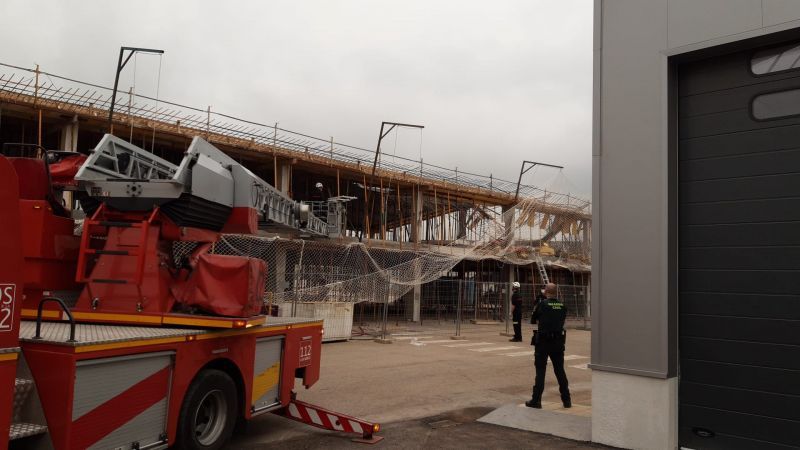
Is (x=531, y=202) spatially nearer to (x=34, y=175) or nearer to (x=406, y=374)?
(x=406, y=374)

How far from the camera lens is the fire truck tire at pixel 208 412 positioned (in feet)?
18.5

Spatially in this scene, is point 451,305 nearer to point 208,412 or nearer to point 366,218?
point 366,218

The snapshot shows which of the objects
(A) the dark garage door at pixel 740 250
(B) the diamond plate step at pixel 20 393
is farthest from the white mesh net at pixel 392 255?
(B) the diamond plate step at pixel 20 393

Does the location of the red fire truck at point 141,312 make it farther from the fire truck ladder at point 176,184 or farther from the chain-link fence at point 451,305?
the chain-link fence at point 451,305

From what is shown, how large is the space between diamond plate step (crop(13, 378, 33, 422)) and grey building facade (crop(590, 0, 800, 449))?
5540 millimetres

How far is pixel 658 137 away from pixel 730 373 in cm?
259

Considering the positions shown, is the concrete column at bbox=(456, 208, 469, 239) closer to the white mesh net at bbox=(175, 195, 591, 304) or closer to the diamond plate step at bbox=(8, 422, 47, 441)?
the white mesh net at bbox=(175, 195, 591, 304)

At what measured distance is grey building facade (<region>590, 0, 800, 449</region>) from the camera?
237 inches

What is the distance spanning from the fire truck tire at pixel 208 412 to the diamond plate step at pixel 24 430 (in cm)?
147

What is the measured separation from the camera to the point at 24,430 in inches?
163

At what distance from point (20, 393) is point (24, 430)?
0.88 feet

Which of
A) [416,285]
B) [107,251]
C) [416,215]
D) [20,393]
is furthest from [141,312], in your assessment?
[416,215]

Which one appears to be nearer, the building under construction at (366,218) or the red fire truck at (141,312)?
the red fire truck at (141,312)

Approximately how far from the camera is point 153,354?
5191 millimetres
